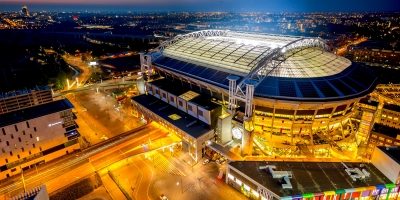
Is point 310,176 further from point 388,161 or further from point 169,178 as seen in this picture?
point 169,178

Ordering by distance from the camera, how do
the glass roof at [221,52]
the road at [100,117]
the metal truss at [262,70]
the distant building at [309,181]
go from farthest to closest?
the road at [100,117] → the glass roof at [221,52] → the metal truss at [262,70] → the distant building at [309,181]

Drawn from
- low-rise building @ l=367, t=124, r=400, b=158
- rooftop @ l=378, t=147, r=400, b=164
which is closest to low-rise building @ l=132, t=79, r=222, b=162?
rooftop @ l=378, t=147, r=400, b=164

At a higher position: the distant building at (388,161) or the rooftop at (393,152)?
the rooftop at (393,152)

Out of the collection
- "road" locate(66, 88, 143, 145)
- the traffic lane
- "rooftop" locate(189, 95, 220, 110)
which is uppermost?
"rooftop" locate(189, 95, 220, 110)

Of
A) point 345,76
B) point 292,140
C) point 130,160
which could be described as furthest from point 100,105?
point 345,76

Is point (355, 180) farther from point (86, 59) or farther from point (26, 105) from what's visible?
point (86, 59)

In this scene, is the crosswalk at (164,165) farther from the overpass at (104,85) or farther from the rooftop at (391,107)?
the overpass at (104,85)

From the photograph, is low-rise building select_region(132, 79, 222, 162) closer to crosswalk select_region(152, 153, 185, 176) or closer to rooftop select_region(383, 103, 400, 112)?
crosswalk select_region(152, 153, 185, 176)

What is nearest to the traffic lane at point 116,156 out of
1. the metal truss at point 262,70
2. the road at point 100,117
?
the road at point 100,117
